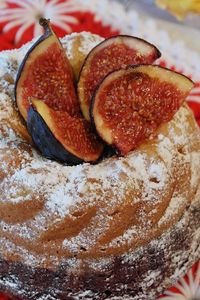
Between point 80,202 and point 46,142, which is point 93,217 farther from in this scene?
point 46,142

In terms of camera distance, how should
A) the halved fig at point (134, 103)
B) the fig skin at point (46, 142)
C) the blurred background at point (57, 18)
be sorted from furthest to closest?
the blurred background at point (57, 18), the halved fig at point (134, 103), the fig skin at point (46, 142)

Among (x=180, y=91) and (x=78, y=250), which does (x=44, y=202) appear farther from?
(x=180, y=91)

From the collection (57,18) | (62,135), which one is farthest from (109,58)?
(57,18)

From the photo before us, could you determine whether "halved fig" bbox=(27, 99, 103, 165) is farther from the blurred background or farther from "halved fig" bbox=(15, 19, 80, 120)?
the blurred background

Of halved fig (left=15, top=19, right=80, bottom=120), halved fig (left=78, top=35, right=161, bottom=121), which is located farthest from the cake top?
halved fig (left=78, top=35, right=161, bottom=121)

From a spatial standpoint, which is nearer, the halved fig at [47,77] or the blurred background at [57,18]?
the halved fig at [47,77]

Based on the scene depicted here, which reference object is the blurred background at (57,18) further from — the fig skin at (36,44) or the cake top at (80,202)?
the cake top at (80,202)

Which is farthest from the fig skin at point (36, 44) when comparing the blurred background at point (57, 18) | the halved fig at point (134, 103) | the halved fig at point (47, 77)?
the blurred background at point (57, 18)
